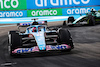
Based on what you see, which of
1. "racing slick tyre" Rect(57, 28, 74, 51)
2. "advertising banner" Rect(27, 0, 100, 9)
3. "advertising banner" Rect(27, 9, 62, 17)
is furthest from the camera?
"advertising banner" Rect(27, 0, 100, 9)

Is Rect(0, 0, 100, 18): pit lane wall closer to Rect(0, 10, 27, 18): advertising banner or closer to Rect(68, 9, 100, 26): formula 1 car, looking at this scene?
Rect(0, 10, 27, 18): advertising banner

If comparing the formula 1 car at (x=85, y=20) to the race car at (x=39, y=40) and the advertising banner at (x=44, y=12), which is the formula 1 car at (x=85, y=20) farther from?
the race car at (x=39, y=40)

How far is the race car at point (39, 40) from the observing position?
7.40 m

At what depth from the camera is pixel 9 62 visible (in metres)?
6.56

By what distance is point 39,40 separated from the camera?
25.3ft

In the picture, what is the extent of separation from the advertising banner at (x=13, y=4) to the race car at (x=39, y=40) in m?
19.0

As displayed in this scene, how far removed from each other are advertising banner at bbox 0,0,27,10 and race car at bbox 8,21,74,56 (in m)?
19.0

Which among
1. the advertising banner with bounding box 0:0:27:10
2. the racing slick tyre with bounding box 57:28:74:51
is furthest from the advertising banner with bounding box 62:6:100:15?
the racing slick tyre with bounding box 57:28:74:51

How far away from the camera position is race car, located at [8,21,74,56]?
7.40 meters

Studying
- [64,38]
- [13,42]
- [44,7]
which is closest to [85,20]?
[44,7]

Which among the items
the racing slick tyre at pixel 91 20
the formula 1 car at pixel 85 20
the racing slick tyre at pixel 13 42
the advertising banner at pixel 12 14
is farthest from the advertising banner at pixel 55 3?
the racing slick tyre at pixel 13 42

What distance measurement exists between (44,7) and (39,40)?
20.2 meters

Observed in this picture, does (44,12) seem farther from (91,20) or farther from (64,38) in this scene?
(64,38)

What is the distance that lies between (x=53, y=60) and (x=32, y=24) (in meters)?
2.82
